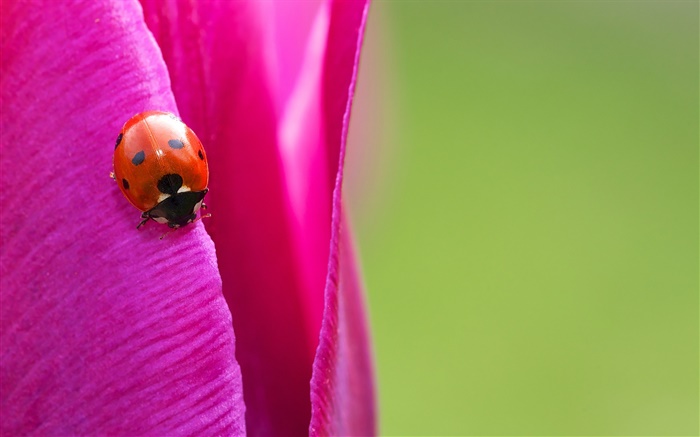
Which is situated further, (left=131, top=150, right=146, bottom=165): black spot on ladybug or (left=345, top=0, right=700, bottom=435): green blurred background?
(left=345, top=0, right=700, bottom=435): green blurred background

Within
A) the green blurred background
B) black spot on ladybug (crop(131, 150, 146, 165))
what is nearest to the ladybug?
black spot on ladybug (crop(131, 150, 146, 165))

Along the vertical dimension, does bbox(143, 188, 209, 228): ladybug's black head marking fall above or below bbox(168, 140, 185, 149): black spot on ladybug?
below

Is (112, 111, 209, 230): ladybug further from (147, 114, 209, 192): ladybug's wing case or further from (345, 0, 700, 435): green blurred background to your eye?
(345, 0, 700, 435): green blurred background

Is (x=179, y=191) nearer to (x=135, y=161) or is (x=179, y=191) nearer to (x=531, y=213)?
(x=135, y=161)

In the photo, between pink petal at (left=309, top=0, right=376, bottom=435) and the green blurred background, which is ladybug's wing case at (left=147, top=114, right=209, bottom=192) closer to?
pink petal at (left=309, top=0, right=376, bottom=435)

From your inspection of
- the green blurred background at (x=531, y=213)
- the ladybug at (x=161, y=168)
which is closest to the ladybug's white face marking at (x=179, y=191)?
the ladybug at (x=161, y=168)

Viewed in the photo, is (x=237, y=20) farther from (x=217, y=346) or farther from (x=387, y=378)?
(x=387, y=378)

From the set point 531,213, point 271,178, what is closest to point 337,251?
point 271,178

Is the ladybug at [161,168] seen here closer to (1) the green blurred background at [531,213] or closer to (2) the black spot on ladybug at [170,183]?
(2) the black spot on ladybug at [170,183]
